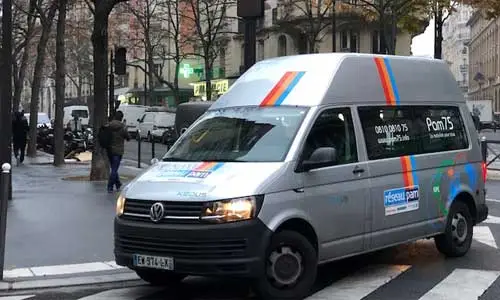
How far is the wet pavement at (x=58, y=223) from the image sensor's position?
8.94 meters

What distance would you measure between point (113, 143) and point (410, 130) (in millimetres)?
8823

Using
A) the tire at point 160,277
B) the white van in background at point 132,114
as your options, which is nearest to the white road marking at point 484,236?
the tire at point 160,277

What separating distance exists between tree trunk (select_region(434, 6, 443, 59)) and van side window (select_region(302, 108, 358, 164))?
48.8ft

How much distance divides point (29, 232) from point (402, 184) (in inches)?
218

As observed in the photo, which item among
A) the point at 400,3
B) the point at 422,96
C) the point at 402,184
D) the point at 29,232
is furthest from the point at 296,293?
the point at 400,3

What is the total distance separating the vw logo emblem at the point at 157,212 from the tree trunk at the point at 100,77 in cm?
1117

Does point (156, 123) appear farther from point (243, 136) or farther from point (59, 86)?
point (243, 136)

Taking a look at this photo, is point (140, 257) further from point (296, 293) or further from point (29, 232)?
point (29, 232)

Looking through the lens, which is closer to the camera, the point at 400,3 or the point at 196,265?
the point at 196,265

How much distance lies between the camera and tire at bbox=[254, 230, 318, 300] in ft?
21.4

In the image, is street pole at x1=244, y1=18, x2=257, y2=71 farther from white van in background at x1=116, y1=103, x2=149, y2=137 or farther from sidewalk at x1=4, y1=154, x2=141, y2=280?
white van in background at x1=116, y1=103, x2=149, y2=137

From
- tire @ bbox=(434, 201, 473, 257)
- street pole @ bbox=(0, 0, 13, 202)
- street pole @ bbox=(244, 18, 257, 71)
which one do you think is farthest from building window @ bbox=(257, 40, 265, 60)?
tire @ bbox=(434, 201, 473, 257)

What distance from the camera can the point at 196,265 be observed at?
20.9 feet

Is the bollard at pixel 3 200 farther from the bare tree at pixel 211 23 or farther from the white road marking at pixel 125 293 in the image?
the bare tree at pixel 211 23
